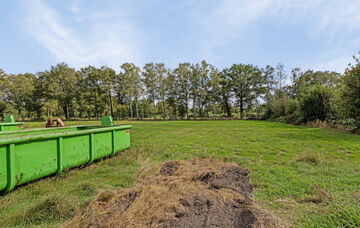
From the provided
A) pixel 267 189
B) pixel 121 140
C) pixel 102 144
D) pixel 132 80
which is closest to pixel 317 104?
pixel 267 189

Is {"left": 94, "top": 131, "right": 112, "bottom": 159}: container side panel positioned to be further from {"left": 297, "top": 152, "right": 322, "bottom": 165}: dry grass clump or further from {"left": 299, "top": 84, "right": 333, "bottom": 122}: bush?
{"left": 299, "top": 84, "right": 333, "bottom": 122}: bush

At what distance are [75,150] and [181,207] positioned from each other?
11.0 ft

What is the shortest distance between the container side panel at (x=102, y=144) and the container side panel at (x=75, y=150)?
320 mm

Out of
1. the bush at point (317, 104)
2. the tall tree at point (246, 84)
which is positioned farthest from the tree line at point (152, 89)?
the bush at point (317, 104)

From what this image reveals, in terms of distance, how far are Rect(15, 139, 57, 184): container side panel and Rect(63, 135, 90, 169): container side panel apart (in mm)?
289

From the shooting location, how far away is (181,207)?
225cm

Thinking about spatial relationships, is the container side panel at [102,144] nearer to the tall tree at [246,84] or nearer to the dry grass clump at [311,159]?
the dry grass clump at [311,159]

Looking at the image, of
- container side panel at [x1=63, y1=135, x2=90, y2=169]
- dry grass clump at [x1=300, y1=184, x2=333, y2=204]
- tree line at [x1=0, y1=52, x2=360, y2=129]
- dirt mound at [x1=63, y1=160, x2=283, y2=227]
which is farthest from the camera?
tree line at [x1=0, y1=52, x2=360, y2=129]

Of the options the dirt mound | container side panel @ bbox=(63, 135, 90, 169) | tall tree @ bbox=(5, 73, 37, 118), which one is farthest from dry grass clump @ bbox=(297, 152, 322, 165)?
tall tree @ bbox=(5, 73, 37, 118)

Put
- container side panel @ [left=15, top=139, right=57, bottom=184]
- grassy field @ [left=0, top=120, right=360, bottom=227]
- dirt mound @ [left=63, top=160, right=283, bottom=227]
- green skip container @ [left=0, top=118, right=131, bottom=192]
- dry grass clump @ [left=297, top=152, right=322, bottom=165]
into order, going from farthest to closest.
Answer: dry grass clump @ [left=297, top=152, right=322, bottom=165], container side panel @ [left=15, top=139, right=57, bottom=184], green skip container @ [left=0, top=118, right=131, bottom=192], grassy field @ [left=0, top=120, right=360, bottom=227], dirt mound @ [left=63, top=160, right=283, bottom=227]

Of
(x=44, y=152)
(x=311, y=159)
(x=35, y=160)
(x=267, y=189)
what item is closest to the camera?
(x=267, y=189)

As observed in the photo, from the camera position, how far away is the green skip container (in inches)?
115

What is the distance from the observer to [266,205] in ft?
8.61

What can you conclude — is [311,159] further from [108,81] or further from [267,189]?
[108,81]
